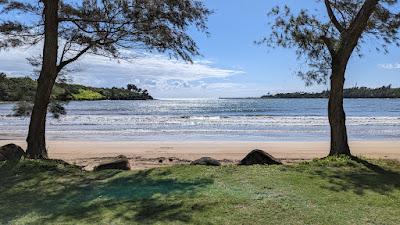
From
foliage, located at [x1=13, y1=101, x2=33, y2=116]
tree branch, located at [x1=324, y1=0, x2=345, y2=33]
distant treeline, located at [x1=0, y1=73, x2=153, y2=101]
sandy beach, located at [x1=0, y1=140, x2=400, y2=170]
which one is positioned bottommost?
sandy beach, located at [x1=0, y1=140, x2=400, y2=170]

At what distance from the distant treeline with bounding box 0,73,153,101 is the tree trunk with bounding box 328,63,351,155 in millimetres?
10014

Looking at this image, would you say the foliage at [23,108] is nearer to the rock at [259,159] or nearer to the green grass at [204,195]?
the green grass at [204,195]

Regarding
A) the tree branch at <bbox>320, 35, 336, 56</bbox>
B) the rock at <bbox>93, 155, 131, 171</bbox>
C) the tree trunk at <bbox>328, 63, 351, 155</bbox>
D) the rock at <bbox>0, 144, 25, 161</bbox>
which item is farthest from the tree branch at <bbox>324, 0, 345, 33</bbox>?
the rock at <bbox>0, 144, 25, 161</bbox>

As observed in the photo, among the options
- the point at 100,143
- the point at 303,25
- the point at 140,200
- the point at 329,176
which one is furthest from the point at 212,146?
the point at 140,200

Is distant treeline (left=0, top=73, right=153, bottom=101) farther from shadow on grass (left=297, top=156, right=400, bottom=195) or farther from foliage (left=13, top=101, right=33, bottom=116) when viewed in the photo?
shadow on grass (left=297, top=156, right=400, bottom=195)

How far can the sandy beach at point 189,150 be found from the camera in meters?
18.6

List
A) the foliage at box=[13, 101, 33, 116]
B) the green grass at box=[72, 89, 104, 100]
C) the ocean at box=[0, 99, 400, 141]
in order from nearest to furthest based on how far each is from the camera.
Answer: the foliage at box=[13, 101, 33, 116] → the ocean at box=[0, 99, 400, 141] → the green grass at box=[72, 89, 104, 100]

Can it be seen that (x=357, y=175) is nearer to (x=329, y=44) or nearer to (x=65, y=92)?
(x=329, y=44)

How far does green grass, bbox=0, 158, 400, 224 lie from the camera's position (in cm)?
698

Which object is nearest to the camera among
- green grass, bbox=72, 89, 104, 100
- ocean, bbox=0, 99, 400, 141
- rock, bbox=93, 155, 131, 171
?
rock, bbox=93, 155, 131, 171

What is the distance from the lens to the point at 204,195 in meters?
8.23

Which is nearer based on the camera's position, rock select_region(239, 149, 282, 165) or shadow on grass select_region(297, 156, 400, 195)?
shadow on grass select_region(297, 156, 400, 195)

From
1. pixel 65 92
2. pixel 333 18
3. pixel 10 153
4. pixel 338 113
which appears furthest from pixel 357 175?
pixel 65 92

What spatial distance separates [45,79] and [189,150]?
1004cm
